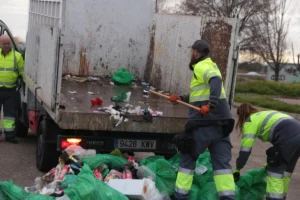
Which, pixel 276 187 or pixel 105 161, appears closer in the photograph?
pixel 276 187

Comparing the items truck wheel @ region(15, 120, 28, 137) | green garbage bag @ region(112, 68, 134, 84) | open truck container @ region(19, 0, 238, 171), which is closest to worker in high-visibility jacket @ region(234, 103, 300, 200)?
open truck container @ region(19, 0, 238, 171)

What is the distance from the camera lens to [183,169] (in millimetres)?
6105

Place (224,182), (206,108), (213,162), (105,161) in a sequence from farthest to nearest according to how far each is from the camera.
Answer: (105,161)
(213,162)
(224,182)
(206,108)

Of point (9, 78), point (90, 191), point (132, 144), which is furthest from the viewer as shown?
point (9, 78)

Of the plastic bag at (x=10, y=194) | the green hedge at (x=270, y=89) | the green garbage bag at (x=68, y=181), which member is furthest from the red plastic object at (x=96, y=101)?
the green hedge at (x=270, y=89)

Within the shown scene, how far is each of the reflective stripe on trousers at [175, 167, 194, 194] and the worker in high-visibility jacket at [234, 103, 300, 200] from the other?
55cm

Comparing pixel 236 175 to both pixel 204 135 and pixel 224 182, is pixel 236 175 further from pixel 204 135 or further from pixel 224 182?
pixel 204 135

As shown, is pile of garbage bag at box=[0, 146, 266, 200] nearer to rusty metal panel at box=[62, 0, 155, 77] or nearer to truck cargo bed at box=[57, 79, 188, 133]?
truck cargo bed at box=[57, 79, 188, 133]

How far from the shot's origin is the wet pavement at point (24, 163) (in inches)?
296

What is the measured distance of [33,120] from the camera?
28.6ft

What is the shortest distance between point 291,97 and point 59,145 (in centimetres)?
2128

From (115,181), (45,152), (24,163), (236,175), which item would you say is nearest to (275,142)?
(236,175)

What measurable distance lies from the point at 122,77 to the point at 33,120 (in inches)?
70.7

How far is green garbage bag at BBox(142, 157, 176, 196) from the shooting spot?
20.4 feet
